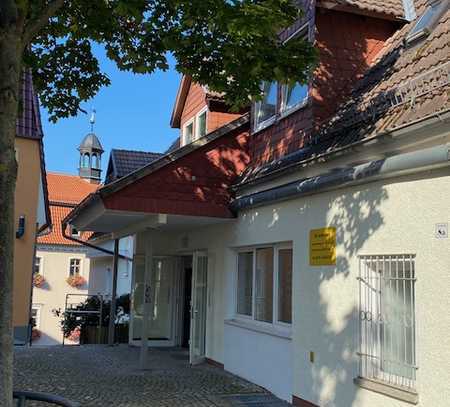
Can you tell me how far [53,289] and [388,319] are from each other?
37.8 meters

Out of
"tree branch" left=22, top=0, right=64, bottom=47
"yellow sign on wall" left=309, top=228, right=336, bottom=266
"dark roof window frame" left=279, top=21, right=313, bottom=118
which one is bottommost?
"yellow sign on wall" left=309, top=228, right=336, bottom=266

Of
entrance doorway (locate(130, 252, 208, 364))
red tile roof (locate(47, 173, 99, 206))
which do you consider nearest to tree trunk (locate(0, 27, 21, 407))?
entrance doorway (locate(130, 252, 208, 364))

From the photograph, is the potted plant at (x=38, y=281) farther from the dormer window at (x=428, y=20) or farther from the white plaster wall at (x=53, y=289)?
the dormer window at (x=428, y=20)

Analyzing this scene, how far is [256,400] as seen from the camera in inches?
343

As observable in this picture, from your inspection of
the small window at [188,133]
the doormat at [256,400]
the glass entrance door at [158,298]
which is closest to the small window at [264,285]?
the doormat at [256,400]

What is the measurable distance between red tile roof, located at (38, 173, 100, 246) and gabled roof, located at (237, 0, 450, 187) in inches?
1363

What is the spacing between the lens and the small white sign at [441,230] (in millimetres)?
5785

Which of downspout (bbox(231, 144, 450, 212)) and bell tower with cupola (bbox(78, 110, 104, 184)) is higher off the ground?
bell tower with cupola (bbox(78, 110, 104, 184))

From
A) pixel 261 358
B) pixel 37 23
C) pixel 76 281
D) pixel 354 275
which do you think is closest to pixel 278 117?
pixel 354 275

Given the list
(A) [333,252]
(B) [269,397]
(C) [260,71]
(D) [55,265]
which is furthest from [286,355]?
(D) [55,265]

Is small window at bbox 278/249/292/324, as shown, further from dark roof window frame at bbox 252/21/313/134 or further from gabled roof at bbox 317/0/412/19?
gabled roof at bbox 317/0/412/19

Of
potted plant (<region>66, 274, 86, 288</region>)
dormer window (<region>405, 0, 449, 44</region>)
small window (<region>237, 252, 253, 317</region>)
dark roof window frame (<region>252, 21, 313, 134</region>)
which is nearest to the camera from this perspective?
dormer window (<region>405, 0, 449, 44</region>)

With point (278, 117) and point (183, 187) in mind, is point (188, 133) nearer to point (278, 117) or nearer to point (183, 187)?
point (183, 187)

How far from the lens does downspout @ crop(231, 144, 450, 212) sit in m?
5.87
